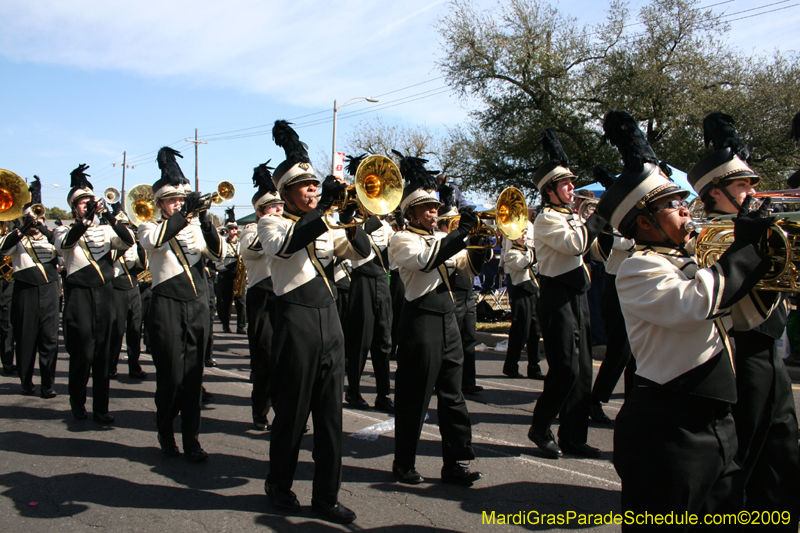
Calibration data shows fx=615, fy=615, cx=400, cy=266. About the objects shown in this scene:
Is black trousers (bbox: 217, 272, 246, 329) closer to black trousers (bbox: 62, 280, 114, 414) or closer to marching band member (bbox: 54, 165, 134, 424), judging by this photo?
marching band member (bbox: 54, 165, 134, 424)

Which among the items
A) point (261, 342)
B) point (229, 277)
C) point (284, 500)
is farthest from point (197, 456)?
point (229, 277)

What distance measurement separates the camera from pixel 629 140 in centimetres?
322

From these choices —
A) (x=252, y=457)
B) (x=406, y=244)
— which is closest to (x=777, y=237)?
(x=406, y=244)

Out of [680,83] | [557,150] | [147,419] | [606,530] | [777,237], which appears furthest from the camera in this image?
[680,83]

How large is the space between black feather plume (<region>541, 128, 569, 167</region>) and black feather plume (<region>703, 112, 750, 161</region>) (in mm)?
1442

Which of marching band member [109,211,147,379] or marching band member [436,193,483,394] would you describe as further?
marching band member [436,193,483,394]

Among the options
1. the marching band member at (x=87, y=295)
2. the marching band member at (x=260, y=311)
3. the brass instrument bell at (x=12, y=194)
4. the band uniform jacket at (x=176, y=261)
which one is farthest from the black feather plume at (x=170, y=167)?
the brass instrument bell at (x=12, y=194)

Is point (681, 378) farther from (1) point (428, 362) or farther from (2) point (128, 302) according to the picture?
(2) point (128, 302)

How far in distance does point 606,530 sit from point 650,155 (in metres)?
2.17

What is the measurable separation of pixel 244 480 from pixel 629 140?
337 cm

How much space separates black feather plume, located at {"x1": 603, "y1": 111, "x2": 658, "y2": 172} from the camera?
2.97m

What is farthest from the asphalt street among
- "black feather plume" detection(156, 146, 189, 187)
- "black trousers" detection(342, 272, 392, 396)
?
"black feather plume" detection(156, 146, 189, 187)

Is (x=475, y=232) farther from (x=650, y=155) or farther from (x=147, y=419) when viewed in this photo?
(x=147, y=419)

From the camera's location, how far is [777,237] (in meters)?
2.58
